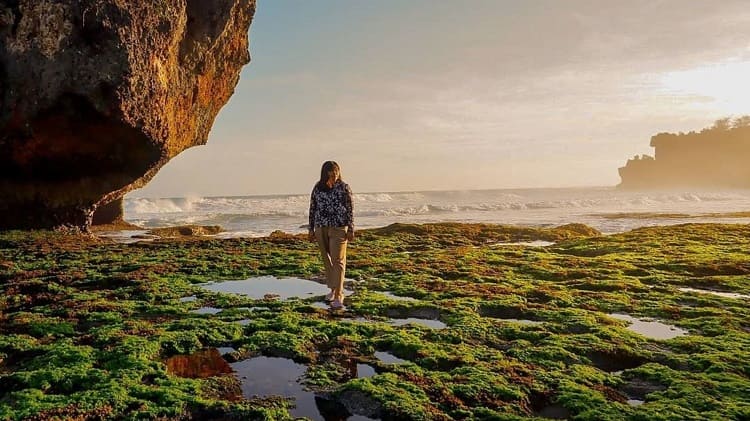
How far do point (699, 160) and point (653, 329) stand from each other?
170 meters

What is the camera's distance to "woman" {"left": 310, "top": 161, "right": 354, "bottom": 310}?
10.4 meters

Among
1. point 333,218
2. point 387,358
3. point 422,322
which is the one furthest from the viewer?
point 333,218

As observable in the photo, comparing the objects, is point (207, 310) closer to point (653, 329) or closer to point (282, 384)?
point (282, 384)

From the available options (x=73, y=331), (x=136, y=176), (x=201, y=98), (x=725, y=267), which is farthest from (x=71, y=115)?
(x=725, y=267)

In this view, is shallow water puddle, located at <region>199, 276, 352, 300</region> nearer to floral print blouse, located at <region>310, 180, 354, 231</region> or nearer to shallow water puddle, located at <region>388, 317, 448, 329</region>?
floral print blouse, located at <region>310, 180, 354, 231</region>

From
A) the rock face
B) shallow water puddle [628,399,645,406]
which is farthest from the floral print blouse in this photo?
the rock face

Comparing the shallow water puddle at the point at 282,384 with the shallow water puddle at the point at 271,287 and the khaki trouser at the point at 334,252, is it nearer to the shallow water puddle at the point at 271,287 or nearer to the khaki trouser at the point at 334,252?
the khaki trouser at the point at 334,252

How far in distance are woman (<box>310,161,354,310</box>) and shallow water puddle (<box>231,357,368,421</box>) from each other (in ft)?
11.7

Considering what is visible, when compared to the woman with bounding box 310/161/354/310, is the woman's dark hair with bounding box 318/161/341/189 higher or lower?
higher

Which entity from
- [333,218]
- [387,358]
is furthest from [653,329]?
[333,218]

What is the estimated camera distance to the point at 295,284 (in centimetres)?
1302

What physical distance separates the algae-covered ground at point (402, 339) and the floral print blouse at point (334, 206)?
1.85 metres

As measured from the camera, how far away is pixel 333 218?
34.2 ft

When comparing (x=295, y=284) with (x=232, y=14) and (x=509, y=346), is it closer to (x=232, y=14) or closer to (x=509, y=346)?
(x=509, y=346)
